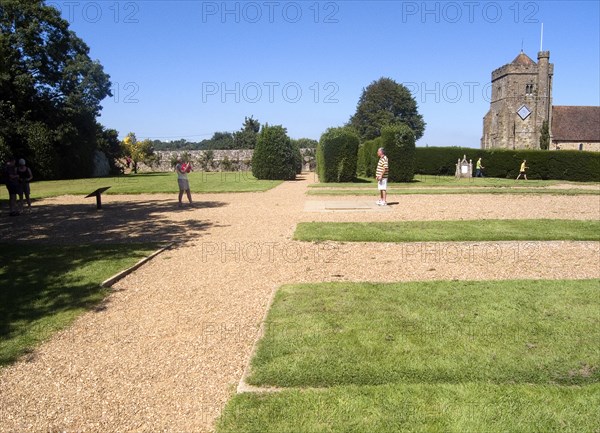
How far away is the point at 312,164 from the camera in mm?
47781

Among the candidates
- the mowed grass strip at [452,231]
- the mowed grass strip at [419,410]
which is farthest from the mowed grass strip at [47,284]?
the mowed grass strip at [452,231]

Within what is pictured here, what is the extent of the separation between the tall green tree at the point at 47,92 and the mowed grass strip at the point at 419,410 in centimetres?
3239

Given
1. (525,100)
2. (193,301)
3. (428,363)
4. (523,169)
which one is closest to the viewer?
(428,363)

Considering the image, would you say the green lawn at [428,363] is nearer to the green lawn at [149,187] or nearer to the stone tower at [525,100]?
the green lawn at [149,187]

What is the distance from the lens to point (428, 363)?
3.66 metres

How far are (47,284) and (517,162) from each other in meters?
32.4

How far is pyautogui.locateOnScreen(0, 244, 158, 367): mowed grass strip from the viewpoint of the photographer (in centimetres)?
463

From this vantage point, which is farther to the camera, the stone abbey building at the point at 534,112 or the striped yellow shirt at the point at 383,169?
the stone abbey building at the point at 534,112

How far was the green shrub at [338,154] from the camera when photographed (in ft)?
Result: 77.9

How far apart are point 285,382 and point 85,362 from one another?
1.88 m

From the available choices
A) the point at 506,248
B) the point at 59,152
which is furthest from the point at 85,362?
the point at 59,152

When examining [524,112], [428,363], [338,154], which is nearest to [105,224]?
[428,363]

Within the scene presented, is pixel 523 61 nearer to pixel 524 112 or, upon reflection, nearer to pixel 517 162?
pixel 524 112

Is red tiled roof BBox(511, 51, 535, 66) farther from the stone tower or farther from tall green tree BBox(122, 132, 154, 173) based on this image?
tall green tree BBox(122, 132, 154, 173)
